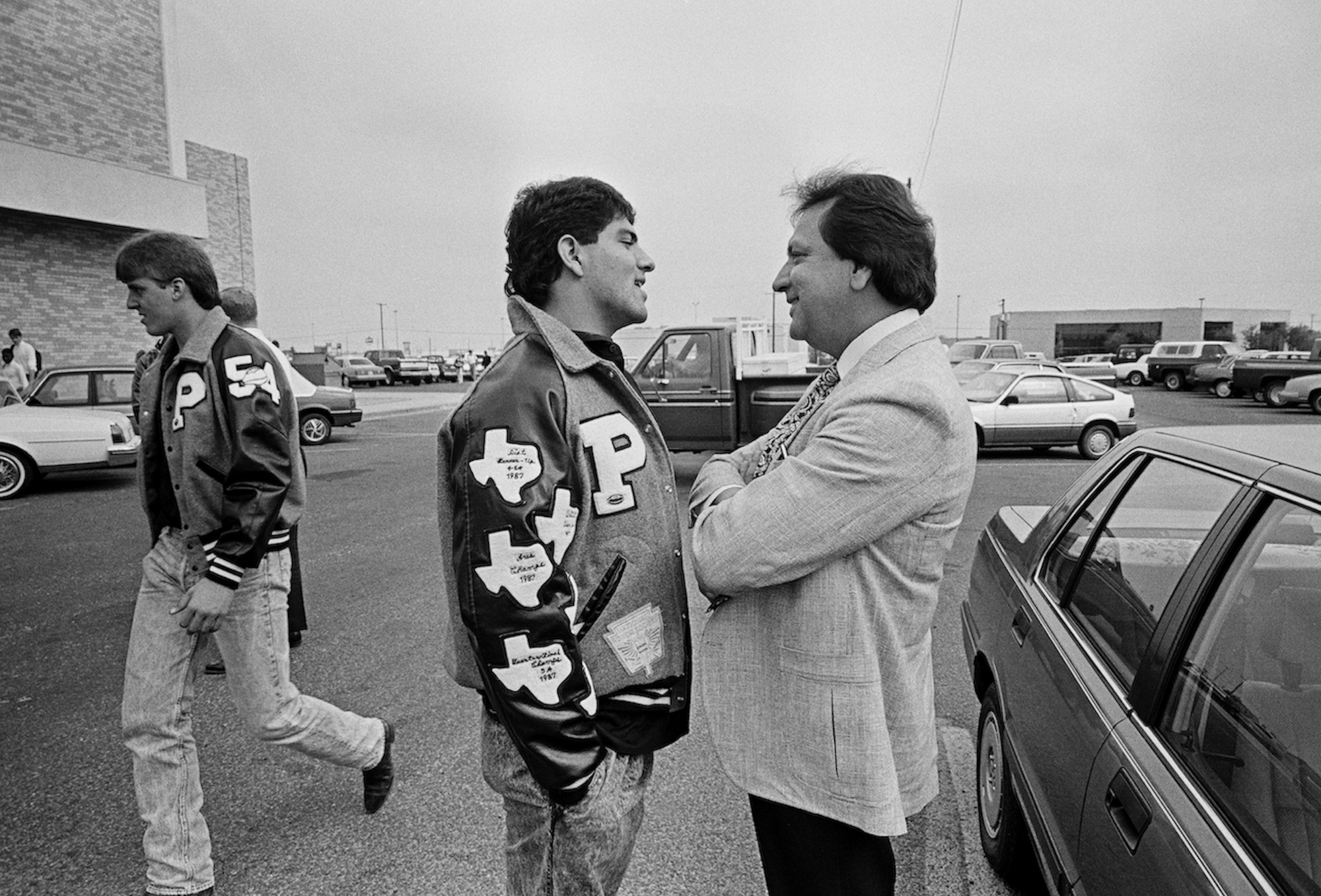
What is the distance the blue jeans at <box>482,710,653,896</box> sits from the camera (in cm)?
138

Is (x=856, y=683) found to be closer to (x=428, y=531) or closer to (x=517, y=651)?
(x=517, y=651)

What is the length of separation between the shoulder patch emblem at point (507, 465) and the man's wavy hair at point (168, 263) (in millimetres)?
1589

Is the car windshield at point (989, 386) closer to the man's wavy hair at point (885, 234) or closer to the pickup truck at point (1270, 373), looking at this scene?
the man's wavy hair at point (885, 234)

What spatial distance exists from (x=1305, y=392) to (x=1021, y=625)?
973 inches

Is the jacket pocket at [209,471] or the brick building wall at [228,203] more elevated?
the brick building wall at [228,203]

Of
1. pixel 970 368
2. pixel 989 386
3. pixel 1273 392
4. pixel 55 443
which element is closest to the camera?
pixel 55 443

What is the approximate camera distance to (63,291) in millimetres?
17969

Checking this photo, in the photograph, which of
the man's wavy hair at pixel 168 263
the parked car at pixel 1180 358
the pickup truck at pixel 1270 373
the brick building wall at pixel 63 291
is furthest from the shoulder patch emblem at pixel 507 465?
the parked car at pixel 1180 358

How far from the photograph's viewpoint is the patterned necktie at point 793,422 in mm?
1546

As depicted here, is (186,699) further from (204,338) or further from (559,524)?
(559,524)

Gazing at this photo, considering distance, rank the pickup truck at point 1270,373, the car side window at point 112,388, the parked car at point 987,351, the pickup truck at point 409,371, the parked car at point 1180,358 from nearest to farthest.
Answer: the car side window at point 112,388
the pickup truck at point 1270,373
the parked car at point 987,351
the parked car at point 1180,358
the pickup truck at point 409,371

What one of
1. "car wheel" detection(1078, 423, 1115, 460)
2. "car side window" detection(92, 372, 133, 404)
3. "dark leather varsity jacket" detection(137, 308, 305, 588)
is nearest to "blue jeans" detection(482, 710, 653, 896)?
"dark leather varsity jacket" detection(137, 308, 305, 588)

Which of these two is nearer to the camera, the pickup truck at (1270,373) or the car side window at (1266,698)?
the car side window at (1266,698)

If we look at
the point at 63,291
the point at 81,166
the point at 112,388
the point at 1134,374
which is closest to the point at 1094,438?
the point at 112,388
